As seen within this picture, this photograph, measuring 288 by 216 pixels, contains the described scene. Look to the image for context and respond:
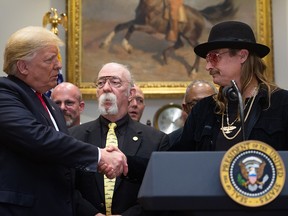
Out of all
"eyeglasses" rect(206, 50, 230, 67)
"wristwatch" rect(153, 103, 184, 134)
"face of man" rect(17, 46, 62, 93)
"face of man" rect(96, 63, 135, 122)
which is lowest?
"wristwatch" rect(153, 103, 184, 134)

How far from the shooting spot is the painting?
934cm

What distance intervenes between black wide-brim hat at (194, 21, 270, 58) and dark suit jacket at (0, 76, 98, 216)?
0.91 metres

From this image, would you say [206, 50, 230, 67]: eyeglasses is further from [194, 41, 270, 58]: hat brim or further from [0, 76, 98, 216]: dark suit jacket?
[0, 76, 98, 216]: dark suit jacket

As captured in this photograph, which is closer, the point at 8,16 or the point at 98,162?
the point at 98,162

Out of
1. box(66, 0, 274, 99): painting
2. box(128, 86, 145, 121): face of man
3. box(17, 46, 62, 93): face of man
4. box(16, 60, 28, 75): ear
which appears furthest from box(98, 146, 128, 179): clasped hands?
box(66, 0, 274, 99): painting

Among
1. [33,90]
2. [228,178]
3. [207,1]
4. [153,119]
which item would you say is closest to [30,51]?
[33,90]

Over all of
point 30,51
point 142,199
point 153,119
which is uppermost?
point 30,51

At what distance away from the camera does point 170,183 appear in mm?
2484

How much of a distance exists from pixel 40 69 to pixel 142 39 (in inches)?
231

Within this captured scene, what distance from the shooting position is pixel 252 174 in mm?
2443

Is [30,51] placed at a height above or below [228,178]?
above

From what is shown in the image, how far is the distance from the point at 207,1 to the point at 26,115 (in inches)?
258

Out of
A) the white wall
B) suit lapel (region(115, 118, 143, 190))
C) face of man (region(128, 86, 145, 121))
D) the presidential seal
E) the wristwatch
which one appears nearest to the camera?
the presidential seal

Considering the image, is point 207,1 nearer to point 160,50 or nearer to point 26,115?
point 160,50
